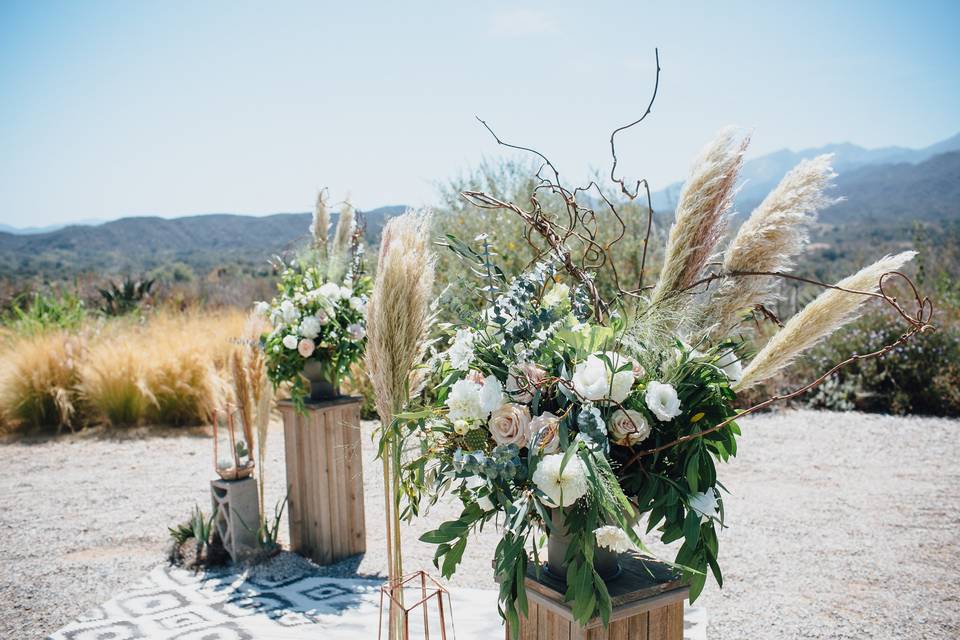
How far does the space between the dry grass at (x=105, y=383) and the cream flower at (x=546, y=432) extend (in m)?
6.15

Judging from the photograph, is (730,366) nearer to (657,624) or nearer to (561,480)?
(561,480)

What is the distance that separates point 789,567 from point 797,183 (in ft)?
9.11

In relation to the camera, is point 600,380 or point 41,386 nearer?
point 600,380

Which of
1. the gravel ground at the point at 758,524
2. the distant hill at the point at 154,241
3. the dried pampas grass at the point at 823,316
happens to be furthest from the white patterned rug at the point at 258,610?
the distant hill at the point at 154,241

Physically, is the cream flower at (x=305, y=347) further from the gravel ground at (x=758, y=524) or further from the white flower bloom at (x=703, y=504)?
the white flower bloom at (x=703, y=504)

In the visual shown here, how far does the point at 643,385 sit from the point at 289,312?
2690 mm

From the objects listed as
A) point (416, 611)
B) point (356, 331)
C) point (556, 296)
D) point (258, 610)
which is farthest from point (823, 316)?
Answer: point (258, 610)

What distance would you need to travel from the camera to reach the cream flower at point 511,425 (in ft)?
4.78

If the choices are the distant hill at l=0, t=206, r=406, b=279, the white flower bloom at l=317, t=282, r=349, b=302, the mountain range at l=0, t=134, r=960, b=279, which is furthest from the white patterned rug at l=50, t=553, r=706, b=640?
the distant hill at l=0, t=206, r=406, b=279

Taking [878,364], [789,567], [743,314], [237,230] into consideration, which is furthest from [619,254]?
[237,230]

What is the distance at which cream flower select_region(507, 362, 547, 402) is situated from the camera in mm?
1506

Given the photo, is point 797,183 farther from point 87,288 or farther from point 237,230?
point 237,230

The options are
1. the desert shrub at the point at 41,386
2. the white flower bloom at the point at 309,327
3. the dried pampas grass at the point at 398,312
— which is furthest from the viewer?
the desert shrub at the point at 41,386

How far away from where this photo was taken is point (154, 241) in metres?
44.0
